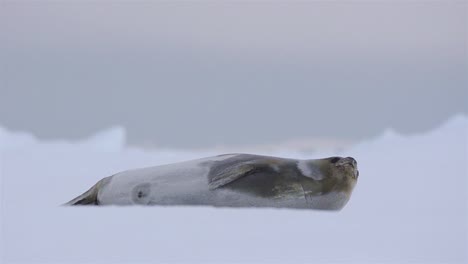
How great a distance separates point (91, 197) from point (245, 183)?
2.17 metres

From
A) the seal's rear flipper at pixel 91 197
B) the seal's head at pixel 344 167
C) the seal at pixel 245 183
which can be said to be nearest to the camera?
the seal at pixel 245 183

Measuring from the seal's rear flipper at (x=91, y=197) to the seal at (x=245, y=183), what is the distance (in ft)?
1.10

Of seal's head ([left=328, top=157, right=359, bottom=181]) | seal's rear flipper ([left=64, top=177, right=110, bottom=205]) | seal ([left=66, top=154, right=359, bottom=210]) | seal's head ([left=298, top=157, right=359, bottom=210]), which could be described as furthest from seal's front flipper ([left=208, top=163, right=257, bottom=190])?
seal's rear flipper ([left=64, top=177, right=110, bottom=205])

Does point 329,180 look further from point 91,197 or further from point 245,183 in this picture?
point 91,197

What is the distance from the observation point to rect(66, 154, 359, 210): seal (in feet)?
31.7

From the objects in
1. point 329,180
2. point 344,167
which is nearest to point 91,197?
point 329,180

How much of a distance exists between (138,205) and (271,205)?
1586 millimetres

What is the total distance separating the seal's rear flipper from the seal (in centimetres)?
33

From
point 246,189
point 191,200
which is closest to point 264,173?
point 246,189

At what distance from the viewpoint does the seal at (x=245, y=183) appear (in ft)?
31.7

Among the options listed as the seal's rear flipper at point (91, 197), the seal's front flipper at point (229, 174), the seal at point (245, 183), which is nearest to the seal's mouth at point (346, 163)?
the seal at point (245, 183)

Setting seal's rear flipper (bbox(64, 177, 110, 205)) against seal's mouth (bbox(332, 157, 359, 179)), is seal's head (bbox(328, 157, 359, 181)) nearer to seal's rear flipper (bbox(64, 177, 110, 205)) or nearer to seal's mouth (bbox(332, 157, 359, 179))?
seal's mouth (bbox(332, 157, 359, 179))

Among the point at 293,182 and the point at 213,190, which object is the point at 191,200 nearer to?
the point at 213,190

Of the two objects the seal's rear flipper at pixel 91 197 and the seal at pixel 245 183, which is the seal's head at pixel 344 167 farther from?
the seal's rear flipper at pixel 91 197
